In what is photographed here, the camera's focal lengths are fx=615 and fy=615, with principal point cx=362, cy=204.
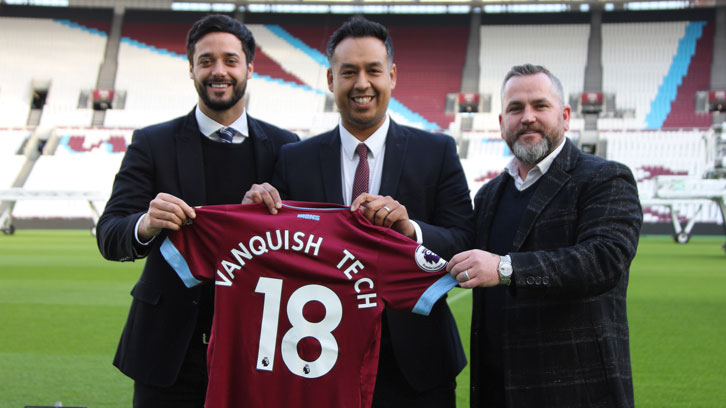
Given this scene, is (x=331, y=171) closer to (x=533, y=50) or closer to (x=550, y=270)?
(x=550, y=270)

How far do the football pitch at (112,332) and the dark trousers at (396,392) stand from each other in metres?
1.50

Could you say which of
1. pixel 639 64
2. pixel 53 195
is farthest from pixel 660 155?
pixel 53 195

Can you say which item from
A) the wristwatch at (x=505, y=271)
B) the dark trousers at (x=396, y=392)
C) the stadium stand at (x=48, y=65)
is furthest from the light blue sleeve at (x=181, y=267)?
the stadium stand at (x=48, y=65)

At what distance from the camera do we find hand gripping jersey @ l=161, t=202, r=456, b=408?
7.14 feet

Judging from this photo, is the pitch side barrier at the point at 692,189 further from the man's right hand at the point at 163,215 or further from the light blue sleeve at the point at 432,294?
the man's right hand at the point at 163,215

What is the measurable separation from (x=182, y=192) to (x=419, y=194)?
3.16 ft

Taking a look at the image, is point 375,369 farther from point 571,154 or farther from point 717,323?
point 717,323

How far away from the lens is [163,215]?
85.1 inches

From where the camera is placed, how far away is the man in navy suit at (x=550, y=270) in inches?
80.0

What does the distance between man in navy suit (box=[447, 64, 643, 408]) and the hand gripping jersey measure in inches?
11.1

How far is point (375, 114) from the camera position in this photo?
7.73ft

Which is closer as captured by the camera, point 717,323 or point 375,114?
point 375,114

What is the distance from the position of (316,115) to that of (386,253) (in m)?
24.8

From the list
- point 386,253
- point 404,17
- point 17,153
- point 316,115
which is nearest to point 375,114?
point 386,253
